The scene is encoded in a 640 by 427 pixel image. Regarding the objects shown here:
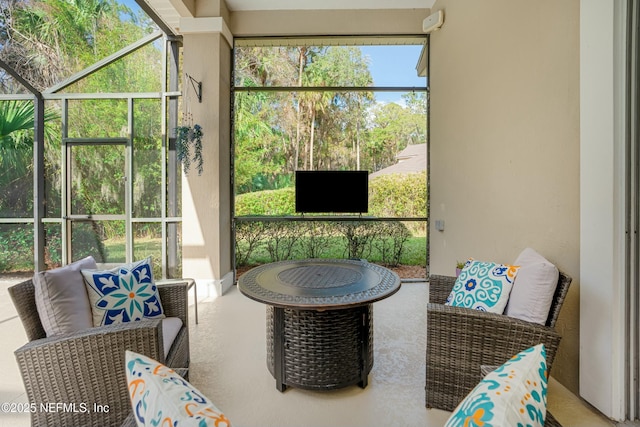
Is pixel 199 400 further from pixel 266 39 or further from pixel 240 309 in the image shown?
pixel 266 39

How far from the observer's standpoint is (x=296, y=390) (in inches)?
75.3

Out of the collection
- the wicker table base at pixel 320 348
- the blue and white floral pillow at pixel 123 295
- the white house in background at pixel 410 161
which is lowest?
the wicker table base at pixel 320 348

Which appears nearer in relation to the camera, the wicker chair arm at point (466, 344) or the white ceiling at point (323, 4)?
the wicker chair arm at point (466, 344)

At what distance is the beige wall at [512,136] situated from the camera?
1862mm

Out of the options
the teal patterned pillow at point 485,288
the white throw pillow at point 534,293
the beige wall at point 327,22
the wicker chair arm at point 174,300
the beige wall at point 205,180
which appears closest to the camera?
the white throw pillow at point 534,293

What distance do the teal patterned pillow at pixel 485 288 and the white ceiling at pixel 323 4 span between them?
3717mm

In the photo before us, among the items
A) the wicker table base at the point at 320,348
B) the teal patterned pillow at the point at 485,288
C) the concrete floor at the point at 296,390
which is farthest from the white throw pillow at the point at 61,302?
the teal patterned pillow at the point at 485,288

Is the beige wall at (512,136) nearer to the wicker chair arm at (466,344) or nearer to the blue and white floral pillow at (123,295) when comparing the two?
the wicker chair arm at (466,344)

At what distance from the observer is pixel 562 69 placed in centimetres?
189

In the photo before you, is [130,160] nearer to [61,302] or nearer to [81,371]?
[61,302]

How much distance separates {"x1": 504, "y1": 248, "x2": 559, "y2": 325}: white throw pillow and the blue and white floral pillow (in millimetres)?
2051

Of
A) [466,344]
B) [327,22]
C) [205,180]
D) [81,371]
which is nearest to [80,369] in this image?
[81,371]

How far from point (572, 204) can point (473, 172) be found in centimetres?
123

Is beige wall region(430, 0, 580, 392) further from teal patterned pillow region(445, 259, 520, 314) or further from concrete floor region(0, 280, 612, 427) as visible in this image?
concrete floor region(0, 280, 612, 427)
